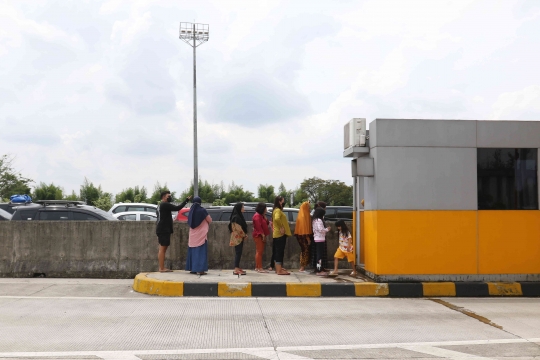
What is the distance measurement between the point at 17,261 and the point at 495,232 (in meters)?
10.1

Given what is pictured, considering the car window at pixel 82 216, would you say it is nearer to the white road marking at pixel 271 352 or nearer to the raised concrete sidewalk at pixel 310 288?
the raised concrete sidewalk at pixel 310 288

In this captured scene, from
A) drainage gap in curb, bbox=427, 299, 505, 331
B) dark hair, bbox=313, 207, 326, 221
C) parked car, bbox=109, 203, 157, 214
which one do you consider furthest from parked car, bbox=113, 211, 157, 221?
→ drainage gap in curb, bbox=427, 299, 505, 331

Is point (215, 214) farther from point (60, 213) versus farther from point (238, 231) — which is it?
point (238, 231)

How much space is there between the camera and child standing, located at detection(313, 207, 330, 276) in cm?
1201

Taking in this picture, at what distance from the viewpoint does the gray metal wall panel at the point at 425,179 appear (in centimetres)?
1110

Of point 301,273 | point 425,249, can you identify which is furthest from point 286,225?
point 425,249

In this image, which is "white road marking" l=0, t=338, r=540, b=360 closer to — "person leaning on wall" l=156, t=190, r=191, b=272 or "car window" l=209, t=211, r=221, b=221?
"person leaning on wall" l=156, t=190, r=191, b=272

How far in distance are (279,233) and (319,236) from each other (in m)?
0.81

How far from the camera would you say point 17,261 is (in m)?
13.1

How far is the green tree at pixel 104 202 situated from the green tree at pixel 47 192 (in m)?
4.94

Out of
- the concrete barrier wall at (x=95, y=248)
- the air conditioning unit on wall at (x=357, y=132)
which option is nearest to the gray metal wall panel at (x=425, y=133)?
the air conditioning unit on wall at (x=357, y=132)

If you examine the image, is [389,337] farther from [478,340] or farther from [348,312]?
[348,312]

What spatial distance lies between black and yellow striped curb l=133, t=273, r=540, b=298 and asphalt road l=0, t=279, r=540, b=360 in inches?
13.4

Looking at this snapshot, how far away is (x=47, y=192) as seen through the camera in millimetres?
70250
